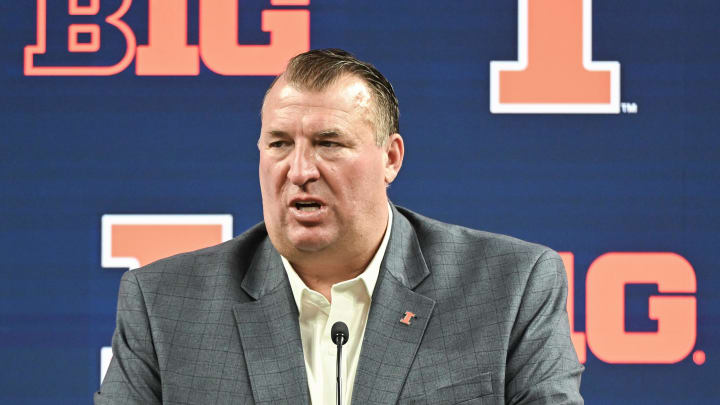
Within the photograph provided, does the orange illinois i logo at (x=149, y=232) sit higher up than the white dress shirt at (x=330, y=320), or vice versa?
the orange illinois i logo at (x=149, y=232)

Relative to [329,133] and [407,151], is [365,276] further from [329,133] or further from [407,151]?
[407,151]

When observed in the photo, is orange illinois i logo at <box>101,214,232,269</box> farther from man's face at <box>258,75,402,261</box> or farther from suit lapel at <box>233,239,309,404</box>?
man's face at <box>258,75,402,261</box>

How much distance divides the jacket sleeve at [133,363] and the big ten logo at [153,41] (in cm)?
135

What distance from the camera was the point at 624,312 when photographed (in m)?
3.22

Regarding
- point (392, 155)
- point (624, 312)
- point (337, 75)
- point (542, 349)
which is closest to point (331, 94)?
point (337, 75)

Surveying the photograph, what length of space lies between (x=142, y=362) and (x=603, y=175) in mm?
1854

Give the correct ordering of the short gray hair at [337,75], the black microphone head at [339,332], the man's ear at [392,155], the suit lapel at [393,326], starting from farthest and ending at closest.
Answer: the man's ear at [392,155] → the short gray hair at [337,75] → the suit lapel at [393,326] → the black microphone head at [339,332]

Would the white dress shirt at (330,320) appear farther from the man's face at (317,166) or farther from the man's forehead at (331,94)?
the man's forehead at (331,94)

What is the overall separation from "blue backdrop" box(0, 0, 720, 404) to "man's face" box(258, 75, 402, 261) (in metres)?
1.17

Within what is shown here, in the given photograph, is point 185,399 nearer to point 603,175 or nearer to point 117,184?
point 117,184

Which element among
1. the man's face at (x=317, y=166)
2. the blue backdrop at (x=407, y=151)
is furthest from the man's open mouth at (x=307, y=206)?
the blue backdrop at (x=407, y=151)

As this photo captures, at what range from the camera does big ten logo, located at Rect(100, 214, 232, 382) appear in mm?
3232

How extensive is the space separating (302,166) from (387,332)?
16.5 inches

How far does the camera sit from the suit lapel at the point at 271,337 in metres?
1.96
